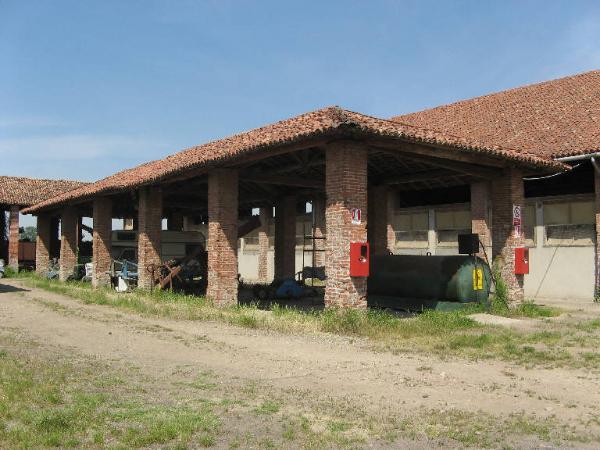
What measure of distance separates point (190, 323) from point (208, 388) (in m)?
5.99

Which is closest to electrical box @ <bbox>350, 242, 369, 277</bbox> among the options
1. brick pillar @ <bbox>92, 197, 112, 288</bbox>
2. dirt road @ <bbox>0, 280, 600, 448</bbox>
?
dirt road @ <bbox>0, 280, 600, 448</bbox>

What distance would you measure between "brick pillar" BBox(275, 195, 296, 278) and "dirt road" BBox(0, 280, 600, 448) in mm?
9962

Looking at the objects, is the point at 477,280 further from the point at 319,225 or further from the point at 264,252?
the point at 264,252

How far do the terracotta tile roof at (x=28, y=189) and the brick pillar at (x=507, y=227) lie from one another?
90.4ft

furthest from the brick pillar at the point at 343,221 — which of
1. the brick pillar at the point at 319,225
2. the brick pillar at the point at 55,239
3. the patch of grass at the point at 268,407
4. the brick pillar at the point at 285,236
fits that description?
the brick pillar at the point at 55,239

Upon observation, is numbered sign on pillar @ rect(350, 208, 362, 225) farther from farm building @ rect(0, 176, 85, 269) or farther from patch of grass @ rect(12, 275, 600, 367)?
farm building @ rect(0, 176, 85, 269)

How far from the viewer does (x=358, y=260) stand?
36.7 ft

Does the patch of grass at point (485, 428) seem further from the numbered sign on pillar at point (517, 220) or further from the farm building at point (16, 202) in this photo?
the farm building at point (16, 202)

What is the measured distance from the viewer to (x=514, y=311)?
559 inches

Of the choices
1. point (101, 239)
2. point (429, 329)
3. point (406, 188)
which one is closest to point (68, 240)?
point (101, 239)

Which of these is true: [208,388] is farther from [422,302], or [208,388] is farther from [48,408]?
[422,302]

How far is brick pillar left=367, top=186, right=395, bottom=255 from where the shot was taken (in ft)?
60.2

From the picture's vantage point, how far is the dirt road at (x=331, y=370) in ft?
20.0

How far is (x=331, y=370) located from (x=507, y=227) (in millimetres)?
8788
